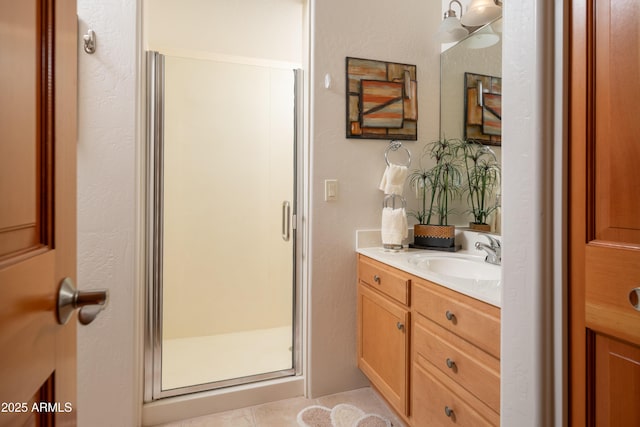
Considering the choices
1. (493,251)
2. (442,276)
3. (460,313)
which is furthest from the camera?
(493,251)

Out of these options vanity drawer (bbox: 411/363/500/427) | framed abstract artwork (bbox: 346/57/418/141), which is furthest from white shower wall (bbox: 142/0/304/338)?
vanity drawer (bbox: 411/363/500/427)

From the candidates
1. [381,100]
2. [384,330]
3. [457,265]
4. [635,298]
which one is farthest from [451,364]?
[381,100]

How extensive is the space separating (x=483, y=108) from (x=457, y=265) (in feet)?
2.79

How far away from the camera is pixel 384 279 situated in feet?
5.22

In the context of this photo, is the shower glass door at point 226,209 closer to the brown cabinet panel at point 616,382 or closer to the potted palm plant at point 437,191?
the potted palm plant at point 437,191

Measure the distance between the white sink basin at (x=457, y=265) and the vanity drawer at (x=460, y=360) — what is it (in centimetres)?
33

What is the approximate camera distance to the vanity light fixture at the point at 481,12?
1.63 meters

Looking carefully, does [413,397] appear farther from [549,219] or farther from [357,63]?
[357,63]

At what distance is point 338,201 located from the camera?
1881mm

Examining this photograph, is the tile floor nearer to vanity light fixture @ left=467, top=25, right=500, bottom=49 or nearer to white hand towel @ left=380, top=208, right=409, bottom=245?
white hand towel @ left=380, top=208, right=409, bottom=245

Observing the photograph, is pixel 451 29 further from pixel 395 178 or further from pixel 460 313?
pixel 460 313

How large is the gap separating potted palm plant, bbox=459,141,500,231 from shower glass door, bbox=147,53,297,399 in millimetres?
1191

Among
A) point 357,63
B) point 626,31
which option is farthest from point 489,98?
point 626,31

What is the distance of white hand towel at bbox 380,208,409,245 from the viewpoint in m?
1.76
